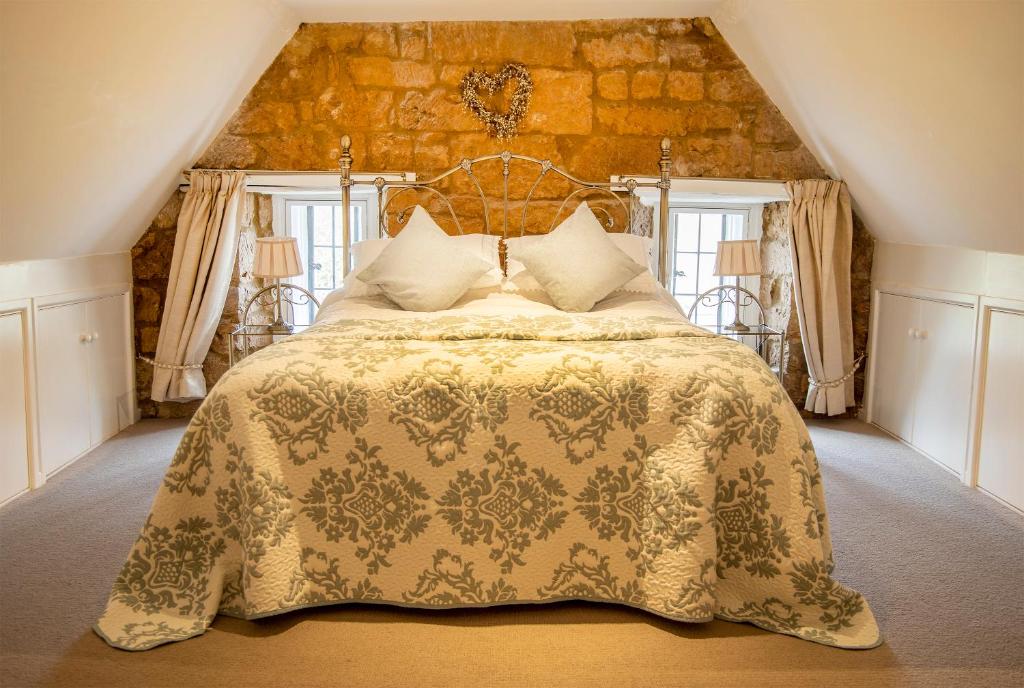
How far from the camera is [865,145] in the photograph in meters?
3.96

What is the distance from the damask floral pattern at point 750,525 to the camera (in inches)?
90.7

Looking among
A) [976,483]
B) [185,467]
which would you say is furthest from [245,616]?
[976,483]

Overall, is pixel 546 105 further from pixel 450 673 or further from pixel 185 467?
pixel 450 673

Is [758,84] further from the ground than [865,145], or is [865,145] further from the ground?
[758,84]

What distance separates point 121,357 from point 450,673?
9.91 feet

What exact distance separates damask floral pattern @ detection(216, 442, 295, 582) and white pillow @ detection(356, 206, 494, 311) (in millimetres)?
1336

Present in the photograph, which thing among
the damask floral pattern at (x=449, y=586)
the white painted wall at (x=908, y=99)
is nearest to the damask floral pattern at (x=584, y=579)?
the damask floral pattern at (x=449, y=586)

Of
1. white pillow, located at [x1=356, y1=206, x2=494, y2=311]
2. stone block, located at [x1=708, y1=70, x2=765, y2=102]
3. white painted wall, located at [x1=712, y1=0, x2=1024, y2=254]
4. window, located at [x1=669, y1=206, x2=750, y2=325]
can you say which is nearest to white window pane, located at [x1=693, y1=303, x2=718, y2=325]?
window, located at [x1=669, y1=206, x2=750, y2=325]

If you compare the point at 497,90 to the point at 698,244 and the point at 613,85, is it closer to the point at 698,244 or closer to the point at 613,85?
the point at 613,85

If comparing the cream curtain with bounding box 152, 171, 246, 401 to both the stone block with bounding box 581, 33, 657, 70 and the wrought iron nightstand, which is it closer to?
the wrought iron nightstand

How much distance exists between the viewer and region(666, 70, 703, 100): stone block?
4562 mm

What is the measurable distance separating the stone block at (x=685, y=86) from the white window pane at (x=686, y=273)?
91 cm

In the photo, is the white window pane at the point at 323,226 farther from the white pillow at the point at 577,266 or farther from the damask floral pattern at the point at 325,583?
the damask floral pattern at the point at 325,583

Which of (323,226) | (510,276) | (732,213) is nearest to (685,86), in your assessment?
(732,213)
